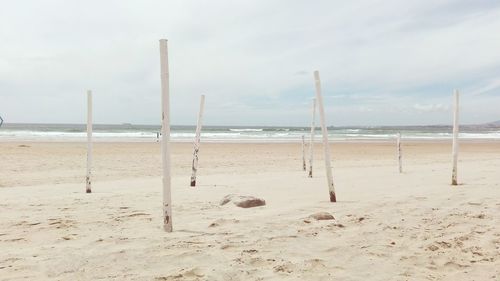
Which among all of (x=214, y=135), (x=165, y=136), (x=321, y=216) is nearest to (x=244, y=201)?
(x=321, y=216)

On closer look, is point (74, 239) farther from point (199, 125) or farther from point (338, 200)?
point (199, 125)

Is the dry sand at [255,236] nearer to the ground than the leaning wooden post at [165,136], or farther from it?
nearer to the ground

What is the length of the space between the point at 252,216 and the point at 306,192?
3.24 m

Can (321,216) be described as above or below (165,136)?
below

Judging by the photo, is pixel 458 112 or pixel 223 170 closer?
pixel 458 112

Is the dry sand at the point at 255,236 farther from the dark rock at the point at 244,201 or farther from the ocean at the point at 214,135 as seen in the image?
the ocean at the point at 214,135

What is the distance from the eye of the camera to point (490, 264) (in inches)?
181

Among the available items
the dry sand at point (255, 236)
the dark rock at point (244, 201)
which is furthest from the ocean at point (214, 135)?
the dark rock at point (244, 201)

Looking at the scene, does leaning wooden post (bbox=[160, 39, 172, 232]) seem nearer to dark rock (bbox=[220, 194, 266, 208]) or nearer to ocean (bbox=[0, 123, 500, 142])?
dark rock (bbox=[220, 194, 266, 208])

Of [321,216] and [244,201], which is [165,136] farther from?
[321,216]

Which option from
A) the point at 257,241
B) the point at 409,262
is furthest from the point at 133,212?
the point at 409,262

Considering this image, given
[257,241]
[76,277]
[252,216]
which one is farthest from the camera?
[252,216]

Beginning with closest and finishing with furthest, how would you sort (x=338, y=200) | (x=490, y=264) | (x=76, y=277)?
(x=76, y=277) → (x=490, y=264) → (x=338, y=200)

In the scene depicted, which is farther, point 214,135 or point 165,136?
point 214,135
